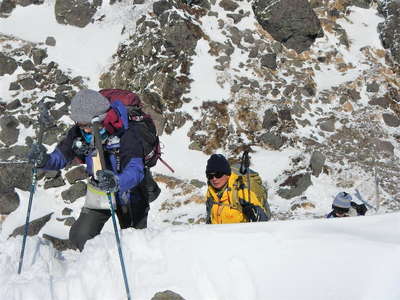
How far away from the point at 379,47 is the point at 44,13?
11.9 m

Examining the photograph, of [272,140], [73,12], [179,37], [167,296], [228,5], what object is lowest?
[167,296]

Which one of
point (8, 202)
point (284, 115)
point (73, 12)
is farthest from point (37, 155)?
point (73, 12)

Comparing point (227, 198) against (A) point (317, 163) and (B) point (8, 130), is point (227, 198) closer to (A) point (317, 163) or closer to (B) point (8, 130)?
(A) point (317, 163)

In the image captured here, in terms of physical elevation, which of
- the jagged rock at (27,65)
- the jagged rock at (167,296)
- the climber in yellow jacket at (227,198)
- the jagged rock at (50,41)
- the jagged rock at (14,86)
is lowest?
Answer: the jagged rock at (167,296)

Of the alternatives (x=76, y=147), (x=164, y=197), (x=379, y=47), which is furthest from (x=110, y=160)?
(x=379, y=47)

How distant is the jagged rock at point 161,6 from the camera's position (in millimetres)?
13984

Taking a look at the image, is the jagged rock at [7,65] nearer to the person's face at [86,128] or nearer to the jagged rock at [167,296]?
the person's face at [86,128]

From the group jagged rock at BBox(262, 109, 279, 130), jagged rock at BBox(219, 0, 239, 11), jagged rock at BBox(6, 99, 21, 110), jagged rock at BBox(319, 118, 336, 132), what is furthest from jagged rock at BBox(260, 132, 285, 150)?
jagged rock at BBox(6, 99, 21, 110)

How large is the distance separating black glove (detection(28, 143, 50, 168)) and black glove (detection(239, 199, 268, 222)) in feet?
7.05

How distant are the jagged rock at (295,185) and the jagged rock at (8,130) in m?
7.15

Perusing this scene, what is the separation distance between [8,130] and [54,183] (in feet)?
7.15

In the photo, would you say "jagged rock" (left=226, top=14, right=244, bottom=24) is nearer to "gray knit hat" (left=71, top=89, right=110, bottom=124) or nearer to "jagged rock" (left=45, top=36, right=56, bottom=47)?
"jagged rock" (left=45, top=36, right=56, bottom=47)

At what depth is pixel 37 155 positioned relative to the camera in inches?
179

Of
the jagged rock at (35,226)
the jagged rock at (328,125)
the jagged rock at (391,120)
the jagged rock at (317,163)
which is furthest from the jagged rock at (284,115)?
the jagged rock at (35,226)
